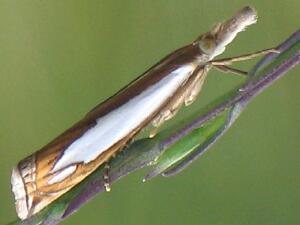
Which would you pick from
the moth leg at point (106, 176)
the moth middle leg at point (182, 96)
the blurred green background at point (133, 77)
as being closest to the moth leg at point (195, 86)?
the moth middle leg at point (182, 96)

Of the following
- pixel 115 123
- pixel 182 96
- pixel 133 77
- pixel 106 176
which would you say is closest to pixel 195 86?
pixel 182 96

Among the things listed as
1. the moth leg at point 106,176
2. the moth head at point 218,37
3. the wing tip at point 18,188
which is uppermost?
the moth head at point 218,37

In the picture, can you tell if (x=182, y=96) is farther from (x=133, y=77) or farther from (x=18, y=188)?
(x=133, y=77)

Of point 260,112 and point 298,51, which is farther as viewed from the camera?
point 260,112

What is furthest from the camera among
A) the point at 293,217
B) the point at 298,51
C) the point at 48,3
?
the point at 48,3

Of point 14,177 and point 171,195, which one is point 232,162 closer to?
point 171,195

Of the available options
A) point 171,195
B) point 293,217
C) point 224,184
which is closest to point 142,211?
point 171,195

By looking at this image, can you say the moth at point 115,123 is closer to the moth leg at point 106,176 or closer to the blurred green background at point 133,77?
the moth leg at point 106,176
